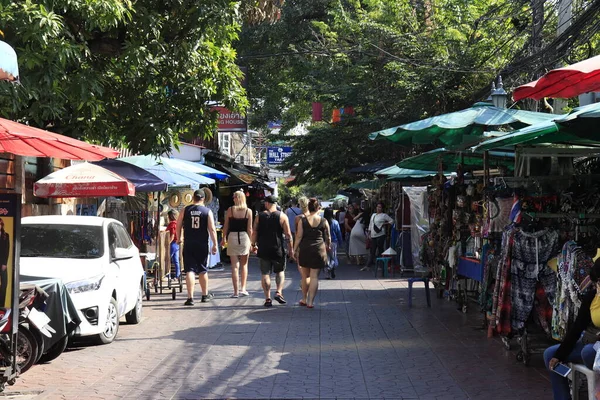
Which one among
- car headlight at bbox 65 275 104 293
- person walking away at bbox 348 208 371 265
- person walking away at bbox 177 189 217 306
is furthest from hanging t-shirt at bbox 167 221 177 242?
person walking away at bbox 348 208 371 265

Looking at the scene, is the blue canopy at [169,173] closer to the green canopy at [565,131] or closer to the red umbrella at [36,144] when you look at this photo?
the red umbrella at [36,144]

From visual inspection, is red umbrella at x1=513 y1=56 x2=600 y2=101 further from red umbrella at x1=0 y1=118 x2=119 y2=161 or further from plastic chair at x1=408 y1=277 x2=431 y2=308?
plastic chair at x1=408 y1=277 x2=431 y2=308

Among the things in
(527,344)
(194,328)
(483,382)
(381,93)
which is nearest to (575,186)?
(527,344)

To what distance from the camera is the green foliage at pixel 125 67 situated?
33.1 ft

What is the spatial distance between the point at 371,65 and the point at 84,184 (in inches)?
600

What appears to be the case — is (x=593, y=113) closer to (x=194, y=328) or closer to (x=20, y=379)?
(x=20, y=379)

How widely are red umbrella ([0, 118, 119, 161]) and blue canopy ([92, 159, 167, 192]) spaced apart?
580 centimetres

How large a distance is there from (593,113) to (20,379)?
19.2 ft

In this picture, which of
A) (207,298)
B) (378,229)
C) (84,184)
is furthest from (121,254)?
(378,229)

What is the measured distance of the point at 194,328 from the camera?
1154 centimetres

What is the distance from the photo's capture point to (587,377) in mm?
5625

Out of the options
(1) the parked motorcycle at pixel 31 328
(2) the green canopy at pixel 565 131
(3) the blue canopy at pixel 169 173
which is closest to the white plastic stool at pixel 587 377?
(2) the green canopy at pixel 565 131

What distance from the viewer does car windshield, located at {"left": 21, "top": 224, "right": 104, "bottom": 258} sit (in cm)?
1033

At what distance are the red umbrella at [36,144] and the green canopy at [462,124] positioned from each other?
4.82 m
